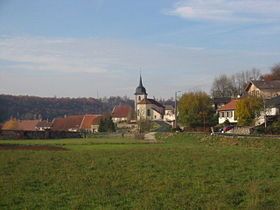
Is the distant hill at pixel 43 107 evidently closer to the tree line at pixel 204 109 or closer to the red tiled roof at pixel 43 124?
the red tiled roof at pixel 43 124

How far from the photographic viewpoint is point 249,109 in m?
75.9

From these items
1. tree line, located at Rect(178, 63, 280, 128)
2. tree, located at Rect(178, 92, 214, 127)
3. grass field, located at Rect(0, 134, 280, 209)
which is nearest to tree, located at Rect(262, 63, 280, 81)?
tree line, located at Rect(178, 63, 280, 128)

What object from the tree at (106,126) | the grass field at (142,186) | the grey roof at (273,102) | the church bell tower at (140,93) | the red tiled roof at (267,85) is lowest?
the grass field at (142,186)

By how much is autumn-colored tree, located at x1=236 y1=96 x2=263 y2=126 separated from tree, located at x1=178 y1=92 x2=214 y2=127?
33.7 feet

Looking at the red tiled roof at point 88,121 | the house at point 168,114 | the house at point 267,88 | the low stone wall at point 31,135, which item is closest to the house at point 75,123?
the red tiled roof at point 88,121

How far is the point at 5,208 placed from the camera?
11391mm

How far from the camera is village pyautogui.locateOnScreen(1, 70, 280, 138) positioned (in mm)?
75625

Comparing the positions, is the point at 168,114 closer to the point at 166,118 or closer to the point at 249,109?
the point at 166,118

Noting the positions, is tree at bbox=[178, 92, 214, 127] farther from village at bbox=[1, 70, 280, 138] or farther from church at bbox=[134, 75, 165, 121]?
church at bbox=[134, 75, 165, 121]

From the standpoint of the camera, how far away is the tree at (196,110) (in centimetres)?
8631

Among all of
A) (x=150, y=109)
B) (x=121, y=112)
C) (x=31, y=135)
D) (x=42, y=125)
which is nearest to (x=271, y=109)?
(x=31, y=135)

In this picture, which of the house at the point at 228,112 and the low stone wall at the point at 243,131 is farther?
the house at the point at 228,112

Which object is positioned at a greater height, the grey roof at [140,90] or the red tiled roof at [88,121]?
the grey roof at [140,90]

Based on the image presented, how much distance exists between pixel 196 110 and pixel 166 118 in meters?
59.4
